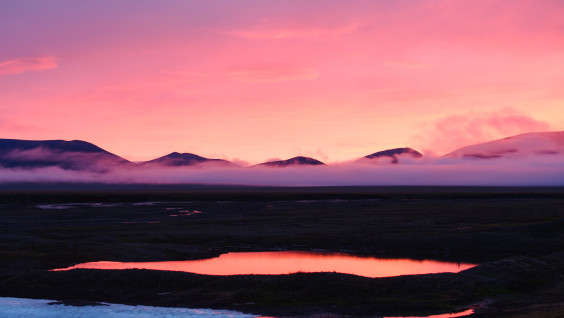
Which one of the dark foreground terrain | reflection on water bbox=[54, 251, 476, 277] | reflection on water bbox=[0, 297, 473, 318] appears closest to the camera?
reflection on water bbox=[0, 297, 473, 318]

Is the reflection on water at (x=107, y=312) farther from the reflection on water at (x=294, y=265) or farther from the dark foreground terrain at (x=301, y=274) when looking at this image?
the reflection on water at (x=294, y=265)

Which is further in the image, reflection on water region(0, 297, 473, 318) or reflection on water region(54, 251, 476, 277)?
reflection on water region(54, 251, 476, 277)

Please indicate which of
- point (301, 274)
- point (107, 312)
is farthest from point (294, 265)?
point (107, 312)

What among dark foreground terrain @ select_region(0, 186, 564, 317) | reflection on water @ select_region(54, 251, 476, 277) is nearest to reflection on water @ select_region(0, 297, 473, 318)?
dark foreground terrain @ select_region(0, 186, 564, 317)

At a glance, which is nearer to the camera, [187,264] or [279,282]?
[279,282]

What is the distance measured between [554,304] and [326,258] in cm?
2287

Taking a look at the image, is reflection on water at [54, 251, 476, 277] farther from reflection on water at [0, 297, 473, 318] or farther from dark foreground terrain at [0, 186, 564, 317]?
reflection on water at [0, 297, 473, 318]

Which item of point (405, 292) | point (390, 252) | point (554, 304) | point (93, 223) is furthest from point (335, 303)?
point (93, 223)

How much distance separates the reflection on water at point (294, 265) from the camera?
137 feet

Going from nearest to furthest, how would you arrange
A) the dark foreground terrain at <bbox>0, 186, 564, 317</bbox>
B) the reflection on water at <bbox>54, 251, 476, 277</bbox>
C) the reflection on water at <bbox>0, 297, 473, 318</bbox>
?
the reflection on water at <bbox>0, 297, 473, 318</bbox> → the dark foreground terrain at <bbox>0, 186, 564, 317</bbox> → the reflection on water at <bbox>54, 251, 476, 277</bbox>

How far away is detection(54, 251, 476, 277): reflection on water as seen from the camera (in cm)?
4184

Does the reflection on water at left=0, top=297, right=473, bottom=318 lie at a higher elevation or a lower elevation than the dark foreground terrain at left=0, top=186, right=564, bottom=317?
lower

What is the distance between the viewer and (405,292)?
106 ft

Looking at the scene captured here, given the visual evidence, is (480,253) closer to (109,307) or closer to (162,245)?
(162,245)
